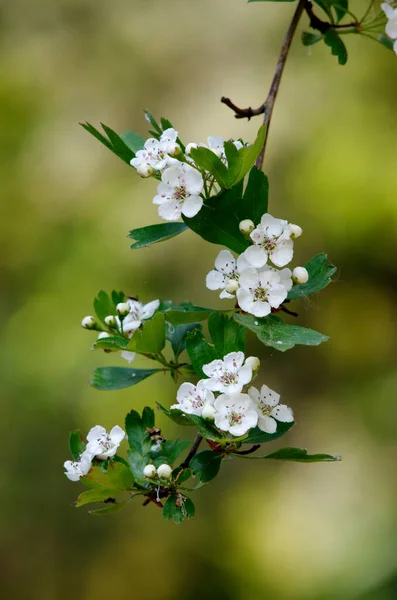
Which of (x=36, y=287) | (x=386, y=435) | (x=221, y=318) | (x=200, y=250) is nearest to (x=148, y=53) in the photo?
(x=200, y=250)

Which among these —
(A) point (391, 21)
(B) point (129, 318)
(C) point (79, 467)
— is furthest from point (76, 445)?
(A) point (391, 21)

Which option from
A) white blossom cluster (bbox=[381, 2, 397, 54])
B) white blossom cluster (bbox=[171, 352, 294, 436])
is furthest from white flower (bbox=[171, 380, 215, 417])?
white blossom cluster (bbox=[381, 2, 397, 54])

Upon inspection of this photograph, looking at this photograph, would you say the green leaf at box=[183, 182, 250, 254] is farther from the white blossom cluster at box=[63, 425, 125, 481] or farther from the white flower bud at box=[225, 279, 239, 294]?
the white blossom cluster at box=[63, 425, 125, 481]

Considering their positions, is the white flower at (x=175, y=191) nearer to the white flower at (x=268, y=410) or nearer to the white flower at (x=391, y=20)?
the white flower at (x=268, y=410)

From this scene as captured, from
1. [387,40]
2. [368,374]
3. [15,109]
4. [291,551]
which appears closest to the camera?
[387,40]

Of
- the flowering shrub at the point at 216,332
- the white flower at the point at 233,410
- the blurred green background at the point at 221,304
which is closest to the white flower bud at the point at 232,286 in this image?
the flowering shrub at the point at 216,332

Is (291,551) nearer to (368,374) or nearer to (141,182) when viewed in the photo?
(368,374)
